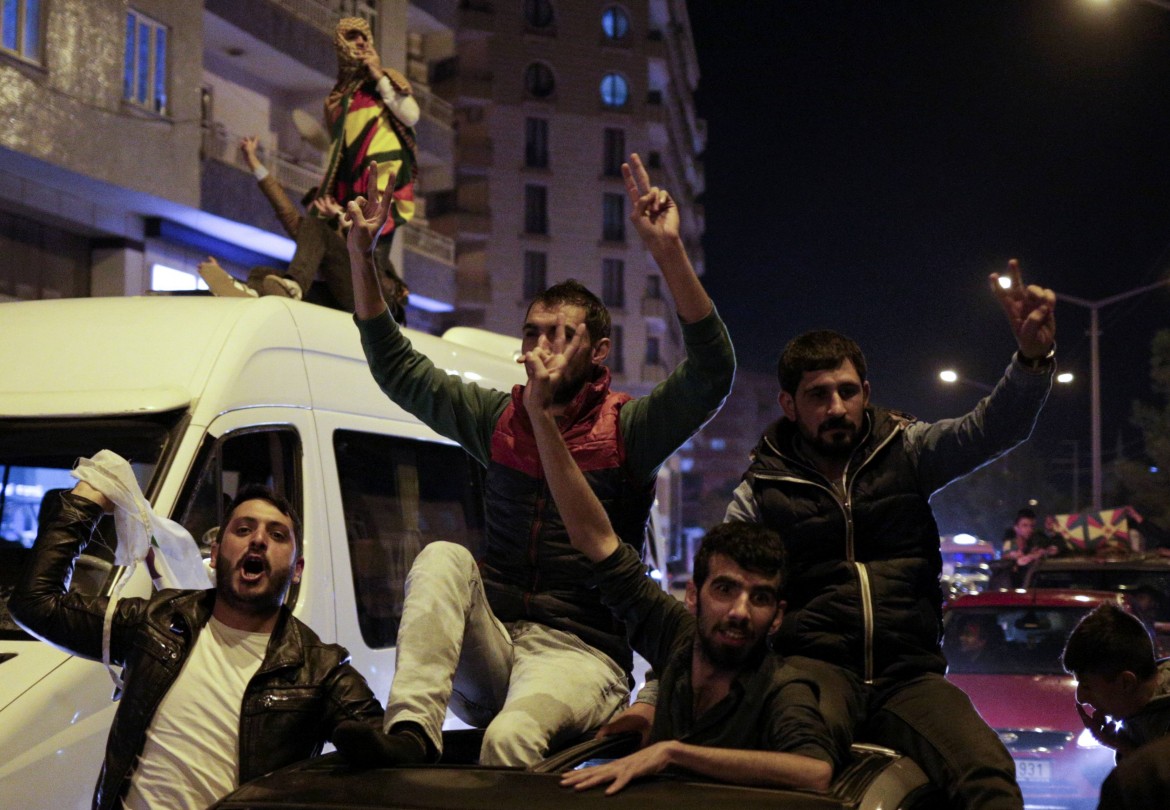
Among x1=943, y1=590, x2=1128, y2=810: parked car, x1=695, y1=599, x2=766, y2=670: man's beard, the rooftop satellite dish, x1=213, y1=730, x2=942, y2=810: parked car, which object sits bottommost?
x1=943, y1=590, x2=1128, y2=810: parked car

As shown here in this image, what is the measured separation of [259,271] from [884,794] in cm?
545

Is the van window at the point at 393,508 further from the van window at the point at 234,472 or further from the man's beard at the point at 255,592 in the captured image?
the man's beard at the point at 255,592

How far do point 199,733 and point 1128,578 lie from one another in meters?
11.5

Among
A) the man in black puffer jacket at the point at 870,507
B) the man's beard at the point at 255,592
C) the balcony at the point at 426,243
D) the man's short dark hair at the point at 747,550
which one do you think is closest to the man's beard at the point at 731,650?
the man's short dark hair at the point at 747,550

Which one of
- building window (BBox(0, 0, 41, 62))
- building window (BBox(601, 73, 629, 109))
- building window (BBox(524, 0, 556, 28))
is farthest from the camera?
building window (BBox(601, 73, 629, 109))

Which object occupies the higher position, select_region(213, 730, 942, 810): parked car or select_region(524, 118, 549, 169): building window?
select_region(524, 118, 549, 169): building window

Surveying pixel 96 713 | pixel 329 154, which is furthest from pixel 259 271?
pixel 96 713

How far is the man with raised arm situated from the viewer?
128 inches

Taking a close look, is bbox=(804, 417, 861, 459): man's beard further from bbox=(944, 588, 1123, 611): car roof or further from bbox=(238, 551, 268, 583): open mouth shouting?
bbox=(944, 588, 1123, 611): car roof

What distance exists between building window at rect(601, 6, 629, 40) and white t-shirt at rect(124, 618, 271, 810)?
68.2 m

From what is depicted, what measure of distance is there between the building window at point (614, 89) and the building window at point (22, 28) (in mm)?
54062

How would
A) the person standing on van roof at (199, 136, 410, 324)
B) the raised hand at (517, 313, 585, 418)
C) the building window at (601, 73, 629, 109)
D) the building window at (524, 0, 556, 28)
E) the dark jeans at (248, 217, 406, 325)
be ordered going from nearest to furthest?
the raised hand at (517, 313, 585, 418), the person standing on van roof at (199, 136, 410, 324), the dark jeans at (248, 217, 406, 325), the building window at (524, 0, 556, 28), the building window at (601, 73, 629, 109)

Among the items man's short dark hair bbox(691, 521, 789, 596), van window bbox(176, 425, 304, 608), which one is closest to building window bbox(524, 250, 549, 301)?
van window bbox(176, 425, 304, 608)

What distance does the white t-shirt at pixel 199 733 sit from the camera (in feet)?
12.6
